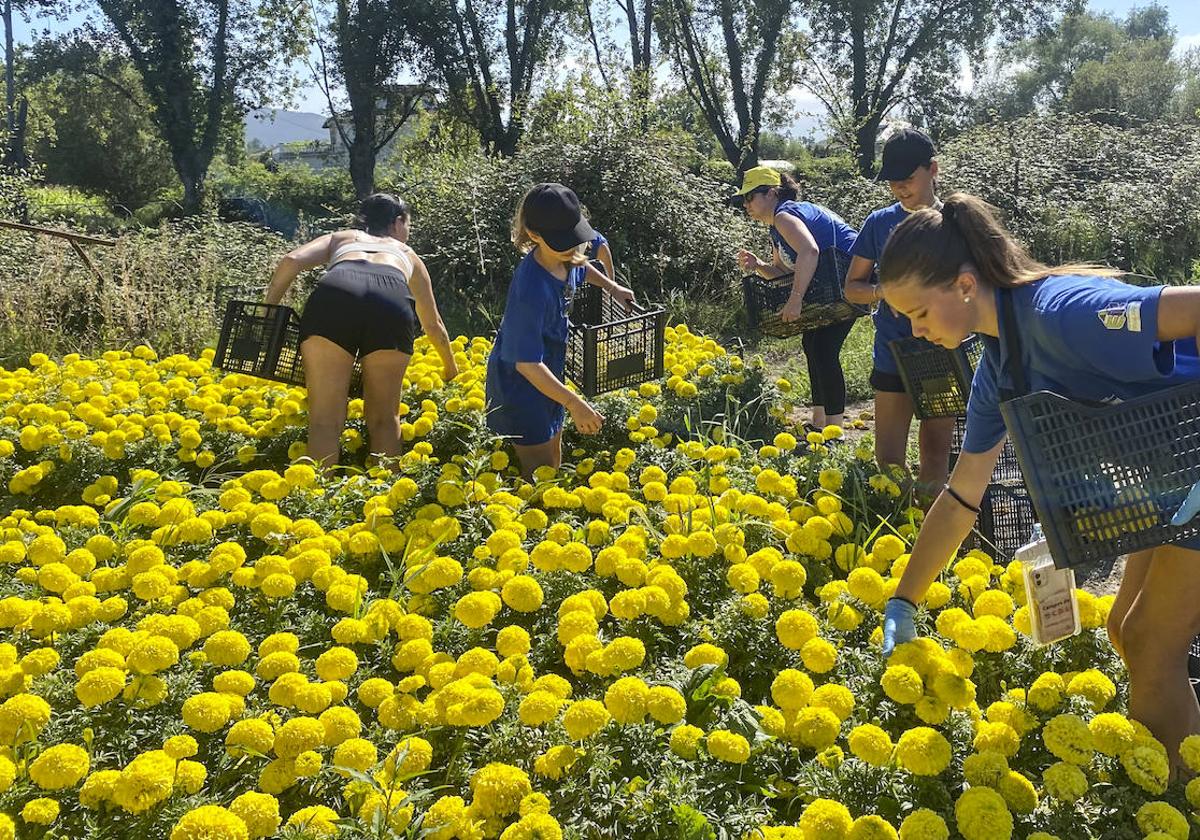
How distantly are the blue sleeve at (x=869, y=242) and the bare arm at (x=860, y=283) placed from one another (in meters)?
0.02

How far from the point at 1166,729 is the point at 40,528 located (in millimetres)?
3422

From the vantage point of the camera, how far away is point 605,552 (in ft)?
8.84

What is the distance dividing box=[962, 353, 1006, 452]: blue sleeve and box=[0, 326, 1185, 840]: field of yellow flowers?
412 millimetres

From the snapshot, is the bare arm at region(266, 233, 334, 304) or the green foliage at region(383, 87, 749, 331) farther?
the green foliage at region(383, 87, 749, 331)

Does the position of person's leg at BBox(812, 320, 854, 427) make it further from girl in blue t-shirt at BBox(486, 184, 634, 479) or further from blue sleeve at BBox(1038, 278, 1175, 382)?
blue sleeve at BBox(1038, 278, 1175, 382)

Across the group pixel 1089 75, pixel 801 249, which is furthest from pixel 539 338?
pixel 1089 75

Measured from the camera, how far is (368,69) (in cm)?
3034

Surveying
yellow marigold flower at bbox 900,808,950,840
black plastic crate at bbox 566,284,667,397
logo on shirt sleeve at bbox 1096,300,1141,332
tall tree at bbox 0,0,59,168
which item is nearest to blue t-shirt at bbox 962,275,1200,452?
logo on shirt sleeve at bbox 1096,300,1141,332

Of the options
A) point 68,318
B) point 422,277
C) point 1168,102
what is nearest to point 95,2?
point 68,318

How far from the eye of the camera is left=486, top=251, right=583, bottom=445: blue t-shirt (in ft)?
12.6

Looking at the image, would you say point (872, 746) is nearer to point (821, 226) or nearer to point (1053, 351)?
point (1053, 351)

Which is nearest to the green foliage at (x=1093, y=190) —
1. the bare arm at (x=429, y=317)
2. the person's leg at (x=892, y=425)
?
the person's leg at (x=892, y=425)

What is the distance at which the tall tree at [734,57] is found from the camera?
91.4 feet

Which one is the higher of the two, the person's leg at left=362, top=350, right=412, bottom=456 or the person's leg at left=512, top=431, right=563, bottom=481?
the person's leg at left=362, top=350, right=412, bottom=456
